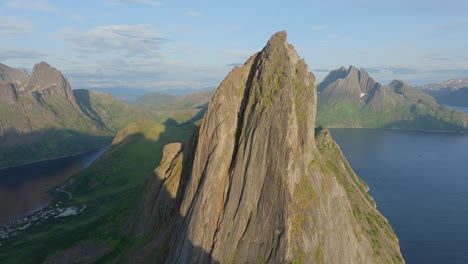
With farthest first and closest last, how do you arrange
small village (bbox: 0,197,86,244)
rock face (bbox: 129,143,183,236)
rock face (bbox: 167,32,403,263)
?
small village (bbox: 0,197,86,244)
rock face (bbox: 129,143,183,236)
rock face (bbox: 167,32,403,263)

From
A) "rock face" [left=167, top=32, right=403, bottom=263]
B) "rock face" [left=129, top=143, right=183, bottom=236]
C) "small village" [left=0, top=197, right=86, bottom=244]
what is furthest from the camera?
"small village" [left=0, top=197, right=86, bottom=244]

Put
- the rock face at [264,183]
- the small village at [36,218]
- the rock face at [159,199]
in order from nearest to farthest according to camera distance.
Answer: the rock face at [264,183], the rock face at [159,199], the small village at [36,218]

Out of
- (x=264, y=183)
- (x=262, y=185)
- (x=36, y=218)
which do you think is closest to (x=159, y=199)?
(x=262, y=185)

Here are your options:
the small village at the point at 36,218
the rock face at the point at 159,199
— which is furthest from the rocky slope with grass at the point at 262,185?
the small village at the point at 36,218

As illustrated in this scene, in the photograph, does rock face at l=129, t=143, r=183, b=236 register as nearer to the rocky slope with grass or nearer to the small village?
the rocky slope with grass

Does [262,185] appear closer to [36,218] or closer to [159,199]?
[159,199]

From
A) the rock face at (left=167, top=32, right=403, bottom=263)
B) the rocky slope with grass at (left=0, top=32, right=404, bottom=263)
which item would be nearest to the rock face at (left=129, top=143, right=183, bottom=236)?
the rocky slope with grass at (left=0, top=32, right=404, bottom=263)

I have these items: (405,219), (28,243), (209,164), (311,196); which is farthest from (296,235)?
(405,219)

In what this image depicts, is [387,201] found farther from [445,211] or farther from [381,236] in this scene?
[381,236]

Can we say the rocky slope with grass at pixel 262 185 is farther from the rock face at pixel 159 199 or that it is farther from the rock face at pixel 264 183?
the rock face at pixel 159 199
